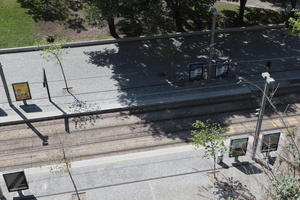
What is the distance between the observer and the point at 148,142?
66.4ft

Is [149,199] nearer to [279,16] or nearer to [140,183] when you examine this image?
[140,183]

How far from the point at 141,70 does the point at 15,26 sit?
12050mm

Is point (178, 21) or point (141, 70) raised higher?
point (178, 21)

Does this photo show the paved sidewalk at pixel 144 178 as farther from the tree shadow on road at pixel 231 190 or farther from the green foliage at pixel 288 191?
the green foliage at pixel 288 191

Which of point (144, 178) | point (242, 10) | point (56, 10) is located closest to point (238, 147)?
point (144, 178)

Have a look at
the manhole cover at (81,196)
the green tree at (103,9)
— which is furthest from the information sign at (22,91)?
the manhole cover at (81,196)

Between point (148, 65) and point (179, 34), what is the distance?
485 centimetres

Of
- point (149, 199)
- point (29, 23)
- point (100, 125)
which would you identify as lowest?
point (149, 199)

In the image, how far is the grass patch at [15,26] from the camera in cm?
2856

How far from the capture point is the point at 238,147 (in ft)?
58.9

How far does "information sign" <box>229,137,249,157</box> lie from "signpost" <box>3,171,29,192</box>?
380 inches

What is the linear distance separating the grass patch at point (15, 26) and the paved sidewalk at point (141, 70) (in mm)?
1685

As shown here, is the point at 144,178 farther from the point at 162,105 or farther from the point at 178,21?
the point at 178,21

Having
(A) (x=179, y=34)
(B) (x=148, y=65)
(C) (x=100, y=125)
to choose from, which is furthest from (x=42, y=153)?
(A) (x=179, y=34)
